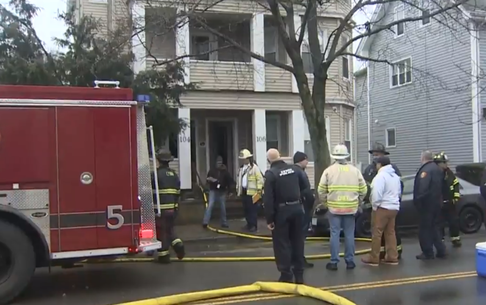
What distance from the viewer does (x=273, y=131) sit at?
21.4m

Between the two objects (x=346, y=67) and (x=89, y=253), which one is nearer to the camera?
(x=89, y=253)

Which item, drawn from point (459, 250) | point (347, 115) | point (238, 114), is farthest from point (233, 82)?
point (459, 250)

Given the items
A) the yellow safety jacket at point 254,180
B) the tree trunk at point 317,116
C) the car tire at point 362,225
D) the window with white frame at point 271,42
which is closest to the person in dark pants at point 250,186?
the yellow safety jacket at point 254,180

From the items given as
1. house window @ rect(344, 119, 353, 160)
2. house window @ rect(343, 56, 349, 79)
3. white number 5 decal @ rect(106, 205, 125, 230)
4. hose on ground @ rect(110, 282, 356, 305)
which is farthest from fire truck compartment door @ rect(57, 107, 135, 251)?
house window @ rect(343, 56, 349, 79)

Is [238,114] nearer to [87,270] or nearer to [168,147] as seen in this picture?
[168,147]

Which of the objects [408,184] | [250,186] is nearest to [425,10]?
[408,184]

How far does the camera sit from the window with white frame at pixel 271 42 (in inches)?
831

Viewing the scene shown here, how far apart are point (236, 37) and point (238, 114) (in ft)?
8.80

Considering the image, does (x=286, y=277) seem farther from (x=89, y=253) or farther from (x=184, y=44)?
(x=184, y=44)

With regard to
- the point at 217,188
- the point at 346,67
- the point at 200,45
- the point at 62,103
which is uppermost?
the point at 200,45

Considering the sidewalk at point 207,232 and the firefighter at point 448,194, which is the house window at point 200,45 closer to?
the sidewalk at point 207,232

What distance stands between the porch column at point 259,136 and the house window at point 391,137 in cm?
1193

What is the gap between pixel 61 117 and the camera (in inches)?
310

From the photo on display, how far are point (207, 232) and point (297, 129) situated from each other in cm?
713
